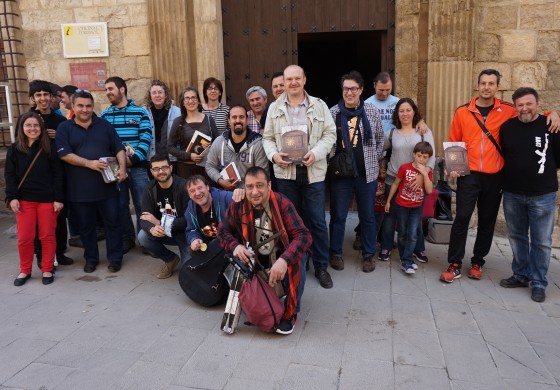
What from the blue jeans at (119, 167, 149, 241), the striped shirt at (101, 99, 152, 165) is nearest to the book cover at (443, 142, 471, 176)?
the striped shirt at (101, 99, 152, 165)

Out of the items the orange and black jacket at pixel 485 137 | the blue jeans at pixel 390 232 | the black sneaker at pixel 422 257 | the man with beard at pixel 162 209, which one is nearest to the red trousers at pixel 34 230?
the man with beard at pixel 162 209

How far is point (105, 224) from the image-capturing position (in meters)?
4.98

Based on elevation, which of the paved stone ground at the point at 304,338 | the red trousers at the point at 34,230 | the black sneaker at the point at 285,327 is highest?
the red trousers at the point at 34,230

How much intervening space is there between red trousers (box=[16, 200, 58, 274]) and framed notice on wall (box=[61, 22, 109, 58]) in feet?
10.2

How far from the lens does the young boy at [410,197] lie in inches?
179

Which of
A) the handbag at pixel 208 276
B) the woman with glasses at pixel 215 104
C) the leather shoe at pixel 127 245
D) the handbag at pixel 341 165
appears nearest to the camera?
the handbag at pixel 208 276

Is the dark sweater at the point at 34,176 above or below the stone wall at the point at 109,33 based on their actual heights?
below

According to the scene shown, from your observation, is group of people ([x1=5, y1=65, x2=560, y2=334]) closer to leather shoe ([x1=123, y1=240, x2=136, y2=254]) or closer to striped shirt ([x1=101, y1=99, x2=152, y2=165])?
striped shirt ([x1=101, y1=99, x2=152, y2=165])

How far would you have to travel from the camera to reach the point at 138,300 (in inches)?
166

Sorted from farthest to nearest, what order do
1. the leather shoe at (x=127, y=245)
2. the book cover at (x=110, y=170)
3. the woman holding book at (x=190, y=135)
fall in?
1. the leather shoe at (x=127, y=245)
2. the woman holding book at (x=190, y=135)
3. the book cover at (x=110, y=170)

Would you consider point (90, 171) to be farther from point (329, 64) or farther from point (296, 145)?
point (329, 64)

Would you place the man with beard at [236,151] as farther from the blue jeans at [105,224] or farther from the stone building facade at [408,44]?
the stone building facade at [408,44]

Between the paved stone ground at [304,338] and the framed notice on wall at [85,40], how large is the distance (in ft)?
11.8

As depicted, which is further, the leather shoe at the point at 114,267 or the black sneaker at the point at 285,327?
the leather shoe at the point at 114,267
